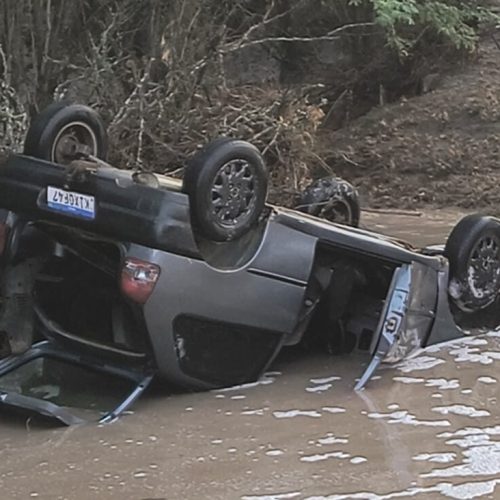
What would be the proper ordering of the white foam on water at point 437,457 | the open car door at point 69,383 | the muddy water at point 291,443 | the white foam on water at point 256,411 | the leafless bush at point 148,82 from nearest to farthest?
the muddy water at point 291,443 < the white foam on water at point 437,457 < the open car door at point 69,383 < the white foam on water at point 256,411 < the leafless bush at point 148,82

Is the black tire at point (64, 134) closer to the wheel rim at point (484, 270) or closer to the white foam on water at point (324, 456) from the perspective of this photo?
the white foam on water at point (324, 456)

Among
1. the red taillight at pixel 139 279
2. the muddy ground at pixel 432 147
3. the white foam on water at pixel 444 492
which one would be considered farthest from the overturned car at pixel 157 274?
the muddy ground at pixel 432 147

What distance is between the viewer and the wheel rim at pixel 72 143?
20.5 ft

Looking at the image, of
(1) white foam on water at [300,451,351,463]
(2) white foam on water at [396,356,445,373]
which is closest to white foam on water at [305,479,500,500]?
(1) white foam on water at [300,451,351,463]

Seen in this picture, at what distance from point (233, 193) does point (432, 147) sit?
8.47 metres

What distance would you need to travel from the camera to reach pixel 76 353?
6027 mm

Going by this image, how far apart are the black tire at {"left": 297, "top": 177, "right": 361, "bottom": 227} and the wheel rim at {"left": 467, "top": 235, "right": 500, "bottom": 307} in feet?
3.08

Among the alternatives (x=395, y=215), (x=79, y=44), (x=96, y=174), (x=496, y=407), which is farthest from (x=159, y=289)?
(x=395, y=215)

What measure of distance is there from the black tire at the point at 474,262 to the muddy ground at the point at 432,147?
5306 mm

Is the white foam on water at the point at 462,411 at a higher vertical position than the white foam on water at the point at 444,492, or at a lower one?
higher

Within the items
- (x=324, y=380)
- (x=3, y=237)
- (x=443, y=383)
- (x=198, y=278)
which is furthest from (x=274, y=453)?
(x=3, y=237)

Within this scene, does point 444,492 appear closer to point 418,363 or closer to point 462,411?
point 462,411

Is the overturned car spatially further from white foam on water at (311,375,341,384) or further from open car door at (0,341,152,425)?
white foam on water at (311,375,341,384)

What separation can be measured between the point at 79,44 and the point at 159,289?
5.60 meters
